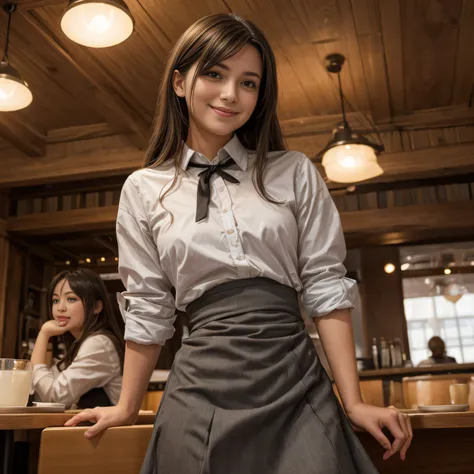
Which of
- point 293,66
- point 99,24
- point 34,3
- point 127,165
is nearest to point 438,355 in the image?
point 293,66

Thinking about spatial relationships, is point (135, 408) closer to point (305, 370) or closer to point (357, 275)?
point (305, 370)

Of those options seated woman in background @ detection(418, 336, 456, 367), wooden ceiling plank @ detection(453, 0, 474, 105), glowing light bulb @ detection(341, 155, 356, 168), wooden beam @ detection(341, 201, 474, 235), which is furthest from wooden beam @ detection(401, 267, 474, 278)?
glowing light bulb @ detection(341, 155, 356, 168)

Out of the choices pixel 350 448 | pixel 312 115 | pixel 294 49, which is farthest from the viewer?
pixel 312 115

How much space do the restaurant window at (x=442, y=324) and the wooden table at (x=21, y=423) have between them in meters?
5.26

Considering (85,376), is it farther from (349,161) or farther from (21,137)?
(21,137)

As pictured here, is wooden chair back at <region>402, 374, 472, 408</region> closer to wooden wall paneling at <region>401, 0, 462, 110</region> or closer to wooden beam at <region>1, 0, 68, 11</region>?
wooden wall paneling at <region>401, 0, 462, 110</region>

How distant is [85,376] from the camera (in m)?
2.67

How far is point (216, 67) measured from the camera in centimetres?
126

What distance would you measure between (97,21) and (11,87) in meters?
0.76

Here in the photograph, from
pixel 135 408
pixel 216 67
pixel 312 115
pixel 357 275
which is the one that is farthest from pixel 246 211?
pixel 357 275

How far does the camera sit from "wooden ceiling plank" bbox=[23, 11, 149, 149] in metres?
3.76

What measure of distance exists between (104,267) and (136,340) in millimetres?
5971

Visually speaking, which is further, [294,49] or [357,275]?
[357,275]

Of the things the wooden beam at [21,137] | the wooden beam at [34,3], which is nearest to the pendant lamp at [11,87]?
the wooden beam at [34,3]
